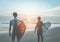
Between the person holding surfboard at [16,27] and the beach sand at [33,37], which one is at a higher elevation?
the person holding surfboard at [16,27]

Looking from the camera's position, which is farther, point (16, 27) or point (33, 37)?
point (33, 37)

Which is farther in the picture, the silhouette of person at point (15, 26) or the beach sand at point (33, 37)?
the beach sand at point (33, 37)

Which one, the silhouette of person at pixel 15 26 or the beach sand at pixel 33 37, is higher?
the silhouette of person at pixel 15 26

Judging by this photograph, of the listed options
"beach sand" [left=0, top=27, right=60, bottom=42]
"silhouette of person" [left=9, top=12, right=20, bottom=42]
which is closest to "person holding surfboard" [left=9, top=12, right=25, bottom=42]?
"silhouette of person" [left=9, top=12, right=20, bottom=42]

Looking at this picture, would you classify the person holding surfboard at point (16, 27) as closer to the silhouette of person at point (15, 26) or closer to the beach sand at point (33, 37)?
the silhouette of person at point (15, 26)

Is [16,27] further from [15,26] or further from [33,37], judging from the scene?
[33,37]

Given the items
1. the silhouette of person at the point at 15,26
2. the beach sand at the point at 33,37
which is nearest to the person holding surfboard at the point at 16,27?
the silhouette of person at the point at 15,26

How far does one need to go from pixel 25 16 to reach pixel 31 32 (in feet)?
3.26

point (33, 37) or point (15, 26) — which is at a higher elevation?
point (15, 26)

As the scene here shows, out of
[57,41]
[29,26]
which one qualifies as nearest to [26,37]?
[29,26]

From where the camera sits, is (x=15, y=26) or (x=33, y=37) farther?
(x=33, y=37)

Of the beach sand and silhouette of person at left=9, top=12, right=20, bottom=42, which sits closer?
silhouette of person at left=9, top=12, right=20, bottom=42

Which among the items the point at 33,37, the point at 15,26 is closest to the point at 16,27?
the point at 15,26

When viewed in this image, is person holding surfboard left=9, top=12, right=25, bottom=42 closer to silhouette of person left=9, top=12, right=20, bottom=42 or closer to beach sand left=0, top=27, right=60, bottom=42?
silhouette of person left=9, top=12, right=20, bottom=42
